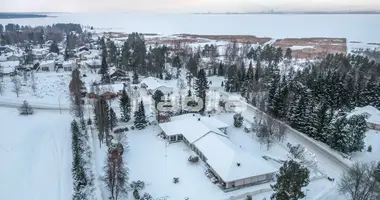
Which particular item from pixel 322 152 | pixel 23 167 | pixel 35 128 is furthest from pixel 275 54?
pixel 23 167

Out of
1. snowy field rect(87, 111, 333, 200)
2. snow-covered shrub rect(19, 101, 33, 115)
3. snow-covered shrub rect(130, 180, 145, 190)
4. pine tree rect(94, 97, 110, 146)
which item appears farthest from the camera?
snow-covered shrub rect(19, 101, 33, 115)

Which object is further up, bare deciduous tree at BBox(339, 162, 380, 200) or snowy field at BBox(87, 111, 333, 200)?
bare deciduous tree at BBox(339, 162, 380, 200)

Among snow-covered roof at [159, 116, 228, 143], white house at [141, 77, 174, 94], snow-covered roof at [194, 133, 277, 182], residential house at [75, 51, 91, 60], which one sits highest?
residential house at [75, 51, 91, 60]

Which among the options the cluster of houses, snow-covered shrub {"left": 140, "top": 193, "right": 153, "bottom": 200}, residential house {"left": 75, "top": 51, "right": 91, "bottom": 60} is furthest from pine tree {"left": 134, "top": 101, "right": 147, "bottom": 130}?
residential house {"left": 75, "top": 51, "right": 91, "bottom": 60}

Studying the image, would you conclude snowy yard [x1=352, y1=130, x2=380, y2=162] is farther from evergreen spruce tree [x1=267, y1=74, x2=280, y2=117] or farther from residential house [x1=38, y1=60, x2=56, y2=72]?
residential house [x1=38, y1=60, x2=56, y2=72]

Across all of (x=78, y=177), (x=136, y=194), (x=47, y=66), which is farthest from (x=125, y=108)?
(x=47, y=66)

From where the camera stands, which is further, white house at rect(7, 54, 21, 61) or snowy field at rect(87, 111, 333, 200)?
white house at rect(7, 54, 21, 61)

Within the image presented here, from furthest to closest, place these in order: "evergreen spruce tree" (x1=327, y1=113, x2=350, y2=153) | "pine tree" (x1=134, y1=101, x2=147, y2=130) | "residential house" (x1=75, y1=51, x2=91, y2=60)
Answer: "residential house" (x1=75, y1=51, x2=91, y2=60), "pine tree" (x1=134, y1=101, x2=147, y2=130), "evergreen spruce tree" (x1=327, y1=113, x2=350, y2=153)

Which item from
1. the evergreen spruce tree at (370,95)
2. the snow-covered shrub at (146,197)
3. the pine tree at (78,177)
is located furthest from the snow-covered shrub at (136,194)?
the evergreen spruce tree at (370,95)
